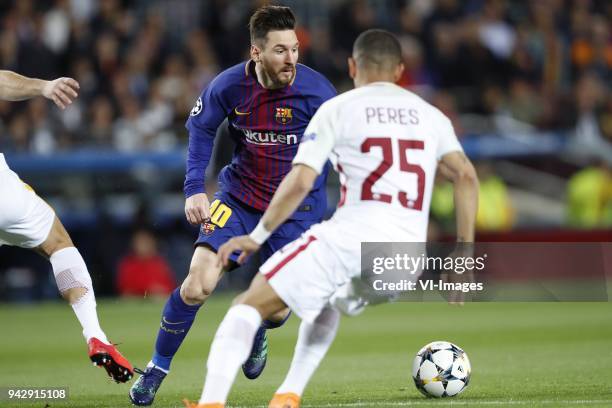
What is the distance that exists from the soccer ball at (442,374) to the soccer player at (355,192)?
1.36 metres

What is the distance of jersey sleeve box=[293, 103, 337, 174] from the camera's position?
586 cm

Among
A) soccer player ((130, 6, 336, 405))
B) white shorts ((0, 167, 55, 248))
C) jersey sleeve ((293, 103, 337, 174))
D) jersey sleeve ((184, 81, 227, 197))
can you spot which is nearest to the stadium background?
soccer player ((130, 6, 336, 405))

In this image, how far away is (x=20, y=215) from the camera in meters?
7.07

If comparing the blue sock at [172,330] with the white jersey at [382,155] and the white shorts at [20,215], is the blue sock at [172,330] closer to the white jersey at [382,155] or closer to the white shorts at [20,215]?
the white shorts at [20,215]

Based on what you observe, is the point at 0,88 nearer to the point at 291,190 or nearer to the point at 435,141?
the point at 291,190

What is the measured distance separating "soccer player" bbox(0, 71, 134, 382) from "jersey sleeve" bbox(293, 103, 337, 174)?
1.86m

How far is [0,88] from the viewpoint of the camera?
723 centimetres

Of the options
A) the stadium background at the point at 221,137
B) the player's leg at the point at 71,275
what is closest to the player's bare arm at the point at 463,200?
the player's leg at the point at 71,275

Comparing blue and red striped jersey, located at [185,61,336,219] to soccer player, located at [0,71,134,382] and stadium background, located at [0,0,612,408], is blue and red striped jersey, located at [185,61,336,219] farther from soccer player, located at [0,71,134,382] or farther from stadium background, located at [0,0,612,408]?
stadium background, located at [0,0,612,408]

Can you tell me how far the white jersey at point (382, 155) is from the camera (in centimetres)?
599

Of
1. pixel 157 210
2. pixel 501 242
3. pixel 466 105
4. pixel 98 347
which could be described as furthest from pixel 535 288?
pixel 98 347

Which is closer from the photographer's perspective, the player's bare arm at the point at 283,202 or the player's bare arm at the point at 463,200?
the player's bare arm at the point at 283,202

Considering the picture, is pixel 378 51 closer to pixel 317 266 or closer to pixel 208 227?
pixel 317 266

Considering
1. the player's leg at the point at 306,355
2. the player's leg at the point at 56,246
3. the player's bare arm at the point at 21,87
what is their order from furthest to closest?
1. the player's bare arm at the point at 21,87
2. the player's leg at the point at 56,246
3. the player's leg at the point at 306,355
